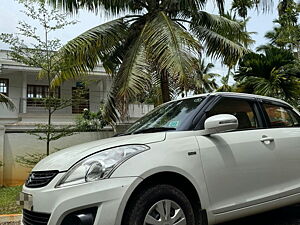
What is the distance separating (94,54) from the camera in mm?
9555

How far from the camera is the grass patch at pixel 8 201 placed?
18.8 feet

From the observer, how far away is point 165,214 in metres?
2.80

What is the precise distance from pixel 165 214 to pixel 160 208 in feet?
0.23

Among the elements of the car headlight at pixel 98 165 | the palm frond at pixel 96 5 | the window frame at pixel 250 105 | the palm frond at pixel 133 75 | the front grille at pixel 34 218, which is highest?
the palm frond at pixel 96 5

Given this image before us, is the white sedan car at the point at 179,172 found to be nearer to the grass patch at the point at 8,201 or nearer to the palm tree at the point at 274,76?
the grass patch at the point at 8,201

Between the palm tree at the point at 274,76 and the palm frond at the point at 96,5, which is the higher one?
the palm frond at the point at 96,5

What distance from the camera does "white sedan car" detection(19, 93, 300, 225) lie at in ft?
8.50

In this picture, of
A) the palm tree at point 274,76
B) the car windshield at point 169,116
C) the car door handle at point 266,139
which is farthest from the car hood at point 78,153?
the palm tree at point 274,76

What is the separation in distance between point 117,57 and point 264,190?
7.71 meters

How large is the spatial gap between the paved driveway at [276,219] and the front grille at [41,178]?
2.71 metres

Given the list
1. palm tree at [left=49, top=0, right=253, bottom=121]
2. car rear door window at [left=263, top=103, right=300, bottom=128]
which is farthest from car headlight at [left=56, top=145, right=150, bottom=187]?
palm tree at [left=49, top=0, right=253, bottom=121]

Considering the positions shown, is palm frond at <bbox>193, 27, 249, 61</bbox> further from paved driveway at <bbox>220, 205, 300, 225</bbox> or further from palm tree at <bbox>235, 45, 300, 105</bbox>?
paved driveway at <bbox>220, 205, 300, 225</bbox>

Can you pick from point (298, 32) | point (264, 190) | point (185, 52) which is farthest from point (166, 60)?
point (298, 32)

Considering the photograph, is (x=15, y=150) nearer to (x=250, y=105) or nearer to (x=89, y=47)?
(x=89, y=47)
